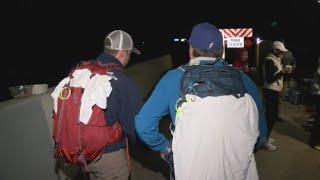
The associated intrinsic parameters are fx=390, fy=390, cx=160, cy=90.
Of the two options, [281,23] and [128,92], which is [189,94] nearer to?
[128,92]

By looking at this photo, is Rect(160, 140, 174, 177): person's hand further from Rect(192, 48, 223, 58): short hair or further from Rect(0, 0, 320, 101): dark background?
Rect(0, 0, 320, 101): dark background

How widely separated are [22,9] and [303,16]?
5590 cm

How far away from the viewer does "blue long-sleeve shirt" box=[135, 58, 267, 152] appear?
2846 mm

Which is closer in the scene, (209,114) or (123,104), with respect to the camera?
(209,114)

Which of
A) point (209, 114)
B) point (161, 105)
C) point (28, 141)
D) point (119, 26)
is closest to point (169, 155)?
point (161, 105)

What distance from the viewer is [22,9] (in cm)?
7556

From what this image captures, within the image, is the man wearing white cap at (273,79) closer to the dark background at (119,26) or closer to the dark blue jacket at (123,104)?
the dark blue jacket at (123,104)

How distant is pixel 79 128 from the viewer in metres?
3.53

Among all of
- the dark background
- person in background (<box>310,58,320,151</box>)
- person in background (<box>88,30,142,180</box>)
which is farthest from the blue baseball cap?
the dark background

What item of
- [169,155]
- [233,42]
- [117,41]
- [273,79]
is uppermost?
[117,41]

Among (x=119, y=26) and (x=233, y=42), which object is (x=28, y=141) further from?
(x=119, y=26)

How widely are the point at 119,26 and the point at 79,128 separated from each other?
3119 inches

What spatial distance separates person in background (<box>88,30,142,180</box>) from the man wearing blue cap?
0.73 meters

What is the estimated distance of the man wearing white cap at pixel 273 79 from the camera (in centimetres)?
720
